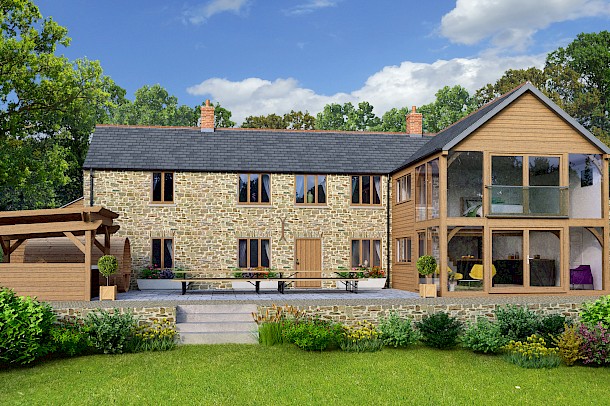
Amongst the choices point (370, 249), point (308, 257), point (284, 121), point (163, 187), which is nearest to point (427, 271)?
point (370, 249)

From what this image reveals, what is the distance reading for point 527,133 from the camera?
22.0 metres

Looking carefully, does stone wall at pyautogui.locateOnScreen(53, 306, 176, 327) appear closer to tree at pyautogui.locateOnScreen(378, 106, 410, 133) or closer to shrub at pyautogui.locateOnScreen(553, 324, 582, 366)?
shrub at pyautogui.locateOnScreen(553, 324, 582, 366)

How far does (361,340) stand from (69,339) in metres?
7.07

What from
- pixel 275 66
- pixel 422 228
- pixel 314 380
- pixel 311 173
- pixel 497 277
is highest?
pixel 275 66

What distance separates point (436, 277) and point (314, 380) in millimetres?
8207

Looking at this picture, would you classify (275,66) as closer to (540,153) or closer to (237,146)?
(237,146)

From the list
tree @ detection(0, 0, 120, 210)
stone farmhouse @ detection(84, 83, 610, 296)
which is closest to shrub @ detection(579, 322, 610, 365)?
stone farmhouse @ detection(84, 83, 610, 296)

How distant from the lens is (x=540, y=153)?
22078mm

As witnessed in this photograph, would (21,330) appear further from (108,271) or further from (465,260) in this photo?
(465,260)

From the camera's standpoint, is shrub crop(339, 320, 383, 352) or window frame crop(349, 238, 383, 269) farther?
window frame crop(349, 238, 383, 269)

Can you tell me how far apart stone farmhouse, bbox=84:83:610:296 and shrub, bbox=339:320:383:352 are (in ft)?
13.0

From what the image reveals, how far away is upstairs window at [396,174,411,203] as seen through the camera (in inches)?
993

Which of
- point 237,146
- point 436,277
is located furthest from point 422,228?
point 237,146

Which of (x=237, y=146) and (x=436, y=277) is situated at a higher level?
(x=237, y=146)
